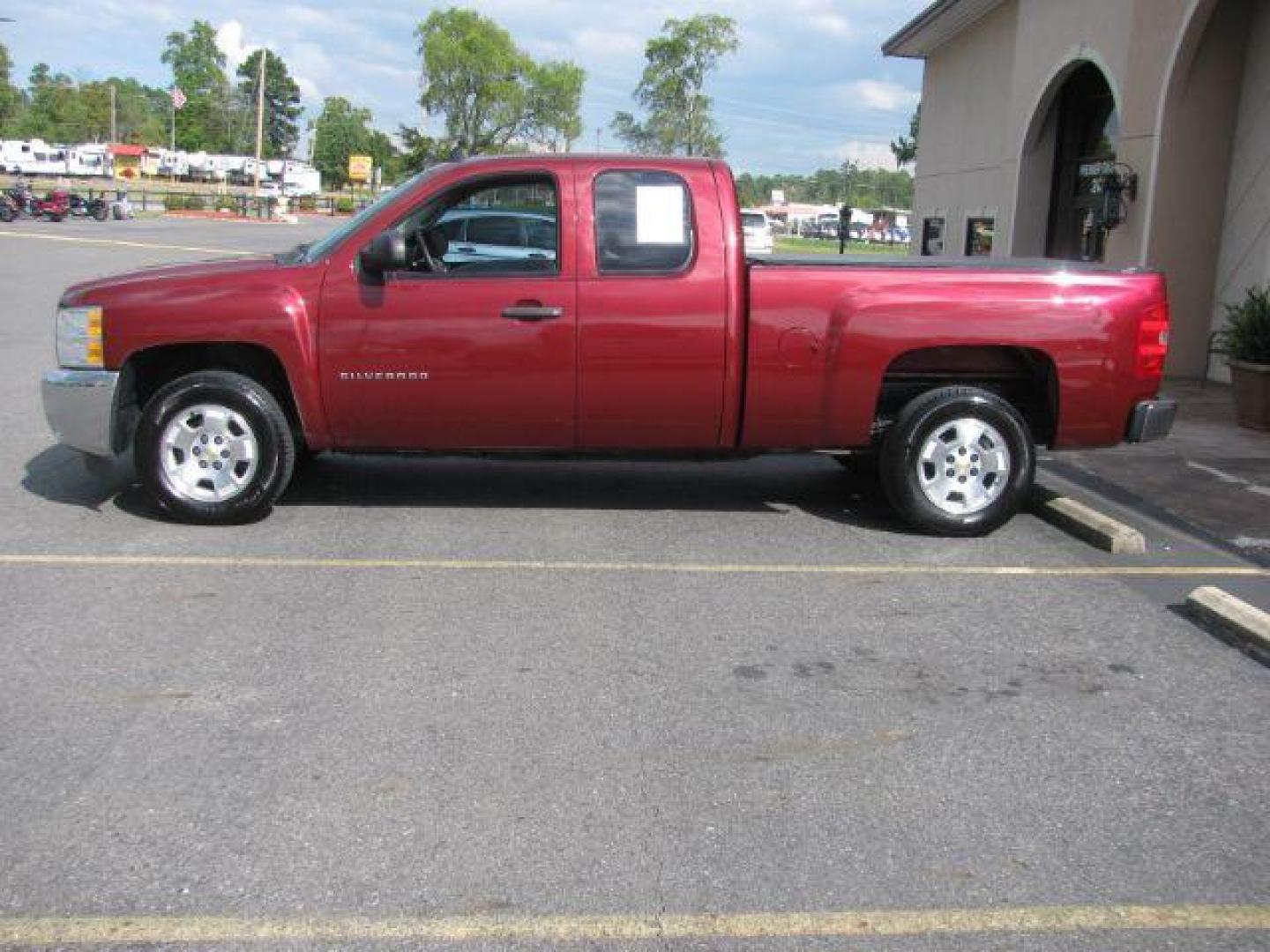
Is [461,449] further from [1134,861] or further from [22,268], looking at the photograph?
[22,268]

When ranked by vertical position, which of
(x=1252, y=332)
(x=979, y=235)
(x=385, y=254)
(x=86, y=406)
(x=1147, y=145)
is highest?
(x=1147, y=145)

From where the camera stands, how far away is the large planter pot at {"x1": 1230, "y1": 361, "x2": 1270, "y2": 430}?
10.1 metres

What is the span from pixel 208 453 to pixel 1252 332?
27.8ft

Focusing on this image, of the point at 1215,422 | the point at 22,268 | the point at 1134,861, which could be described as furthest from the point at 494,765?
the point at 22,268

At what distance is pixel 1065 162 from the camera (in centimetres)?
1652

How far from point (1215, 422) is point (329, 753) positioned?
9.05m

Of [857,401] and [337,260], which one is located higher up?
[337,260]

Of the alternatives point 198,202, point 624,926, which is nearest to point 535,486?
point 624,926

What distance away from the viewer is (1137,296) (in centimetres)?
674

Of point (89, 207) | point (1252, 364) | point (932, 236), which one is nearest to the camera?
point (1252, 364)

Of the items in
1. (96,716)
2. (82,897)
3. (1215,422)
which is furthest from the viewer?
(1215,422)

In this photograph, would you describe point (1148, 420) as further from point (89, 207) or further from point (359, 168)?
point (359, 168)

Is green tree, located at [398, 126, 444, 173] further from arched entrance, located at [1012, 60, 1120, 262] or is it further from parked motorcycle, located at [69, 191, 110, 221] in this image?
arched entrance, located at [1012, 60, 1120, 262]

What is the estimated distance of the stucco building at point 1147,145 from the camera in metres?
12.3
